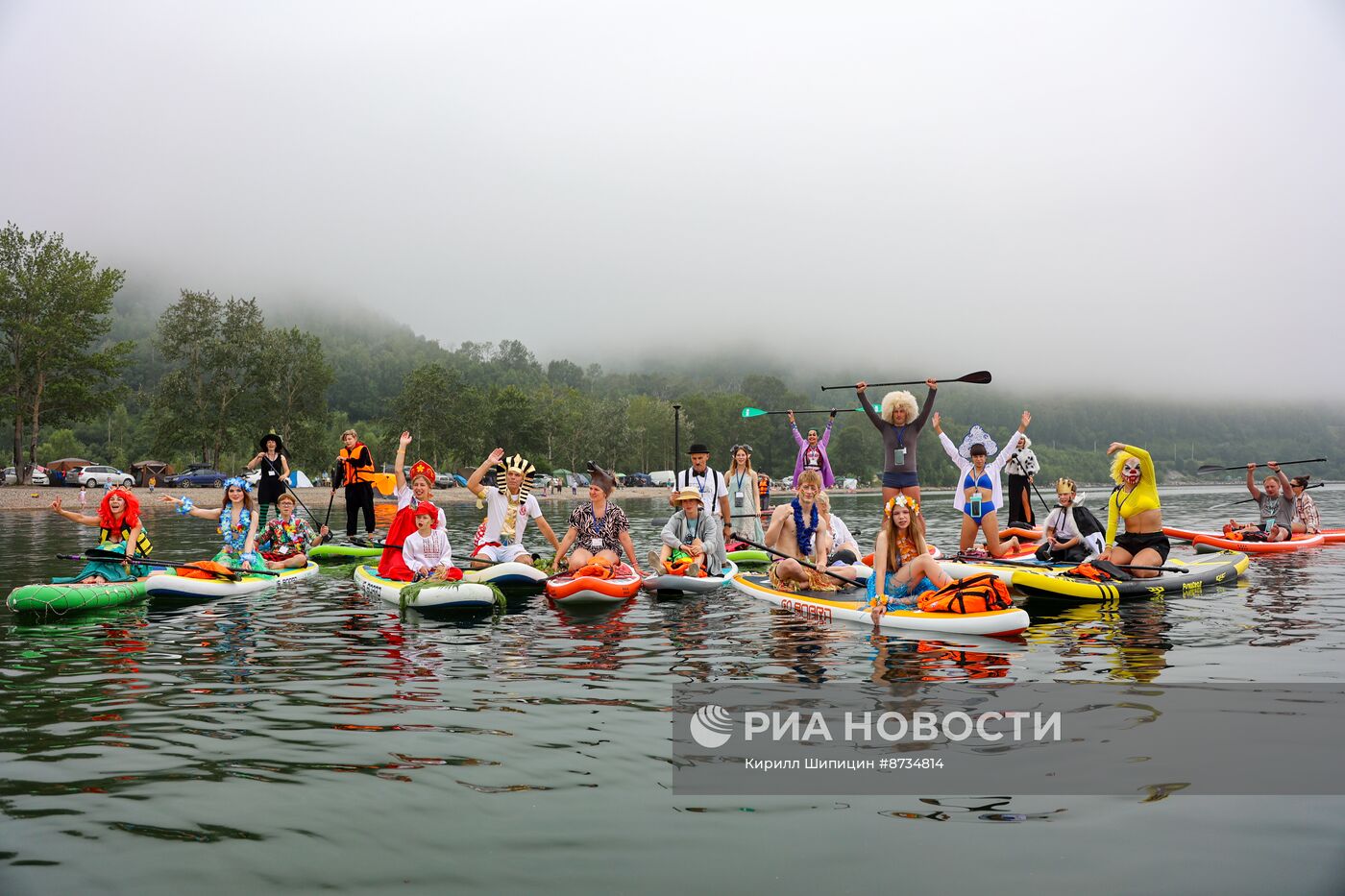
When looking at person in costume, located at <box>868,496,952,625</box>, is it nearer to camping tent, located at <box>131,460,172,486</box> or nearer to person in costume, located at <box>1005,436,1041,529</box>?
person in costume, located at <box>1005,436,1041,529</box>

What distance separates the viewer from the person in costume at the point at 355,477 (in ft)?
70.6

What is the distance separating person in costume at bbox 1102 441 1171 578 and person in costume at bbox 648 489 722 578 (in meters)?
6.32

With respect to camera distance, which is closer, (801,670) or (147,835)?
(147,835)

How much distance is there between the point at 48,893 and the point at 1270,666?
10.2 metres

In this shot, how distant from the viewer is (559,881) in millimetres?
4730

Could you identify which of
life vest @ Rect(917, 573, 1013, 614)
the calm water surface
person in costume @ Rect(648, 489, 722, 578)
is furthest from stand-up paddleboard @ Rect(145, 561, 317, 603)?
life vest @ Rect(917, 573, 1013, 614)

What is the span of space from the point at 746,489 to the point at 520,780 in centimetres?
1359

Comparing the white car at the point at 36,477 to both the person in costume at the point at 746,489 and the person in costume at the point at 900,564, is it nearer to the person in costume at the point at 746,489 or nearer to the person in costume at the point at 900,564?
the person in costume at the point at 746,489

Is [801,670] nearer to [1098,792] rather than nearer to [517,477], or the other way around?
[1098,792]

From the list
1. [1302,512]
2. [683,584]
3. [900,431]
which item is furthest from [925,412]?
[1302,512]

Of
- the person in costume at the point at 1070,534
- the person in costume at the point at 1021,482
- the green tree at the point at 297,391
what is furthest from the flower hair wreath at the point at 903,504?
the green tree at the point at 297,391

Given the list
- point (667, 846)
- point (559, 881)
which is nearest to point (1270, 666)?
point (667, 846)

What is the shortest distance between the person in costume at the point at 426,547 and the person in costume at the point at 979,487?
837cm

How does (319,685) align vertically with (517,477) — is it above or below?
below
